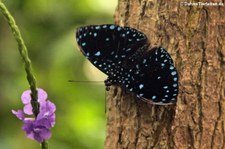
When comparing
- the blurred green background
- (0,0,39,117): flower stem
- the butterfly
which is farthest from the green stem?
the blurred green background

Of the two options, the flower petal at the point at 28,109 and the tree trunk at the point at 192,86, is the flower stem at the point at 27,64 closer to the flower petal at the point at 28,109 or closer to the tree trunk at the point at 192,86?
the flower petal at the point at 28,109

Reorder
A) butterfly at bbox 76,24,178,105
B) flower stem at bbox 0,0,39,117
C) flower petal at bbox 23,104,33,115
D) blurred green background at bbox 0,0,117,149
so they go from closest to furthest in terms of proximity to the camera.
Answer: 1. flower stem at bbox 0,0,39,117
2. flower petal at bbox 23,104,33,115
3. butterfly at bbox 76,24,178,105
4. blurred green background at bbox 0,0,117,149

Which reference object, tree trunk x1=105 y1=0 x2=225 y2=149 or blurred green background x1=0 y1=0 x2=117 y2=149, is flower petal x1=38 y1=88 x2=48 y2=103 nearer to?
tree trunk x1=105 y1=0 x2=225 y2=149

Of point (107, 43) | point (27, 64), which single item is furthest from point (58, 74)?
point (27, 64)

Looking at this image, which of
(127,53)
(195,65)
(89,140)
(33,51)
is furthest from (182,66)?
(33,51)

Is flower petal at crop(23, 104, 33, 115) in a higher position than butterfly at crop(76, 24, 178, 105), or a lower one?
lower

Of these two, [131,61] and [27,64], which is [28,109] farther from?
[131,61]

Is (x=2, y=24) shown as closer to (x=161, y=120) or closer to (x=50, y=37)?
(x=50, y=37)
